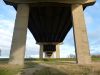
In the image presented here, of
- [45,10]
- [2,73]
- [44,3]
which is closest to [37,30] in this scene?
[45,10]

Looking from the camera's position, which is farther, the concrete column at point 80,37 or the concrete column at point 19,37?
the concrete column at point 19,37

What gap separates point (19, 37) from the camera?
36.2 metres

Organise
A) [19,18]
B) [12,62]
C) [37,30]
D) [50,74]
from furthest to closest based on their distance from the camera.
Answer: [37,30]
[19,18]
[12,62]
[50,74]

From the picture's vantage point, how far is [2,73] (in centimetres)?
2327

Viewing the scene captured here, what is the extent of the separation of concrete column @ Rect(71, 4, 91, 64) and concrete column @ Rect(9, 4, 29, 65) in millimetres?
7976

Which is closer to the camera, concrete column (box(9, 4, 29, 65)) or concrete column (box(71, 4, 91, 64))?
concrete column (box(71, 4, 91, 64))

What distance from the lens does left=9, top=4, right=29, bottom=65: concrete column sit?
1380 inches

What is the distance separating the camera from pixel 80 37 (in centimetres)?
3597

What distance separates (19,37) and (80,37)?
9538mm

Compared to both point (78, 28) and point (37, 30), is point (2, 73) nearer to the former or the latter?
point (78, 28)

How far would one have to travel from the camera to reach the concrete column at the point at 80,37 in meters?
34.9

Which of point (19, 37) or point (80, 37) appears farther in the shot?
point (19, 37)

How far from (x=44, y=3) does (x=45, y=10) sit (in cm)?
1175

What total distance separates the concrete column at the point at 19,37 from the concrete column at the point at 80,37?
7.98 metres
